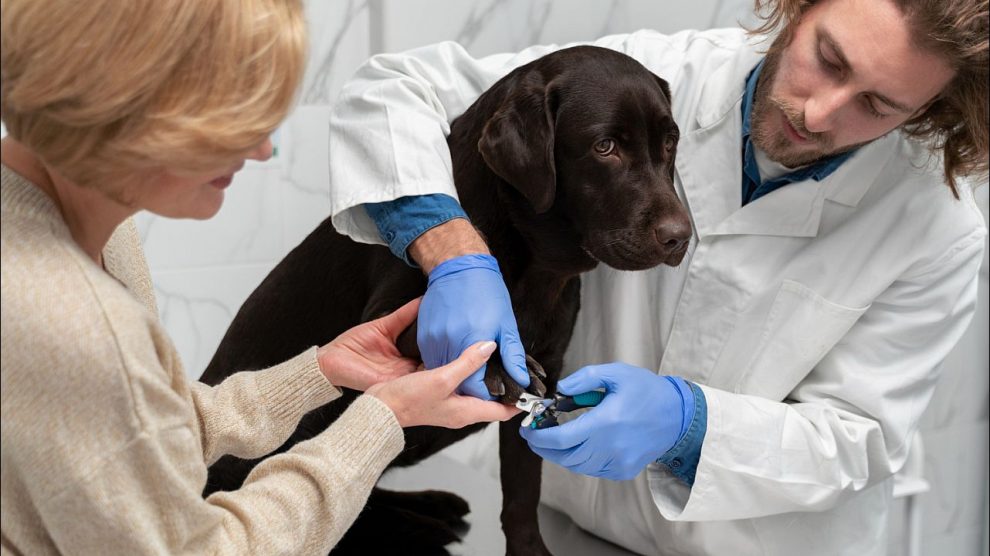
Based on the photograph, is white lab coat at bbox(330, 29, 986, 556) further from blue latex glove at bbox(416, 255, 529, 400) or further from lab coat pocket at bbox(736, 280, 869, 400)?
blue latex glove at bbox(416, 255, 529, 400)

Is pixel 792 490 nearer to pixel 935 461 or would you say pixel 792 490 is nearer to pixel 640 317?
pixel 640 317

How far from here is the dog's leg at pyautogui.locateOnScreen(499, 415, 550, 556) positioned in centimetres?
122

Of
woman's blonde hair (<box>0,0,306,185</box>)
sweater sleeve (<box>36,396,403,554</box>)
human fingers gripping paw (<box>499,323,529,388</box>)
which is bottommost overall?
human fingers gripping paw (<box>499,323,529,388</box>)

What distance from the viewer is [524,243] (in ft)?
3.82

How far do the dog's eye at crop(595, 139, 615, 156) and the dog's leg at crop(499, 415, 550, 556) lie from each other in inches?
13.9

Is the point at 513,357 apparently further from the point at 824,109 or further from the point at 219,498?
the point at 824,109

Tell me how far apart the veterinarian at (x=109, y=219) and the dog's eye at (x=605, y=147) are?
0.46 metres

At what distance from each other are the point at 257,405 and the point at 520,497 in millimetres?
402

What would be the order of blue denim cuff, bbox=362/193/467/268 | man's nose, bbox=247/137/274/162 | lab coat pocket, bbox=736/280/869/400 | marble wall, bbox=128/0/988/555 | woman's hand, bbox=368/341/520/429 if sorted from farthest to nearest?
marble wall, bbox=128/0/988/555 < lab coat pocket, bbox=736/280/869/400 < blue denim cuff, bbox=362/193/467/268 < woman's hand, bbox=368/341/520/429 < man's nose, bbox=247/137/274/162

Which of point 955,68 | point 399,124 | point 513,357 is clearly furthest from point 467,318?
point 955,68

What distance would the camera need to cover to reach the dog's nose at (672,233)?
3.46 feet

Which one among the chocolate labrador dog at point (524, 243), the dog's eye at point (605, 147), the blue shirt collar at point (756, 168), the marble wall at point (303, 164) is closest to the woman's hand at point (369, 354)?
the chocolate labrador dog at point (524, 243)

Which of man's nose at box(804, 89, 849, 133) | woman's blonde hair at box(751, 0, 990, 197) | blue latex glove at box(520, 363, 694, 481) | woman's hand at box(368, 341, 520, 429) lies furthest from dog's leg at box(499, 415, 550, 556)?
woman's blonde hair at box(751, 0, 990, 197)

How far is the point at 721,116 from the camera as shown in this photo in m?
1.29
